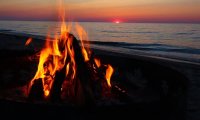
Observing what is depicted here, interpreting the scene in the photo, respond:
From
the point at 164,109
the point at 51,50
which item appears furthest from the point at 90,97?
the point at 51,50

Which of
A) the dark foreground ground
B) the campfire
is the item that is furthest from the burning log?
the dark foreground ground

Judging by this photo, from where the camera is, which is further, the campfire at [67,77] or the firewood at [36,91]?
the firewood at [36,91]

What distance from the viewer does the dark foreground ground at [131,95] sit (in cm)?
382

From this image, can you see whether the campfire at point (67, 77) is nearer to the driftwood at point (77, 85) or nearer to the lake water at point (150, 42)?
the driftwood at point (77, 85)

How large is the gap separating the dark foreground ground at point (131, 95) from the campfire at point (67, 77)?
1.16ft

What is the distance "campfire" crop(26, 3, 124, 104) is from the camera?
14.7ft

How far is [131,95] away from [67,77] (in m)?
1.48

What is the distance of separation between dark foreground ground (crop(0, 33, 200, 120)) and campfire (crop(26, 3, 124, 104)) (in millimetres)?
353

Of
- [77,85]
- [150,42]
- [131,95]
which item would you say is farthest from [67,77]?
[150,42]

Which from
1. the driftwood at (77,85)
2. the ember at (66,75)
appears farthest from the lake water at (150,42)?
the driftwood at (77,85)

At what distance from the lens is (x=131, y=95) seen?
18.3ft

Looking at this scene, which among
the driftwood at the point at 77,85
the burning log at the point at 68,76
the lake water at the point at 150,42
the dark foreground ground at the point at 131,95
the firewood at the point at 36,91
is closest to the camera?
the dark foreground ground at the point at 131,95

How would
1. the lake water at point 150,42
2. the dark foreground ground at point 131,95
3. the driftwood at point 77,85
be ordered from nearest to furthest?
the dark foreground ground at point 131,95 → the driftwood at point 77,85 → the lake water at point 150,42

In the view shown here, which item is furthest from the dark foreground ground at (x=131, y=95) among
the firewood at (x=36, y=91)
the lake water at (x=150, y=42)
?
the lake water at (x=150, y=42)
